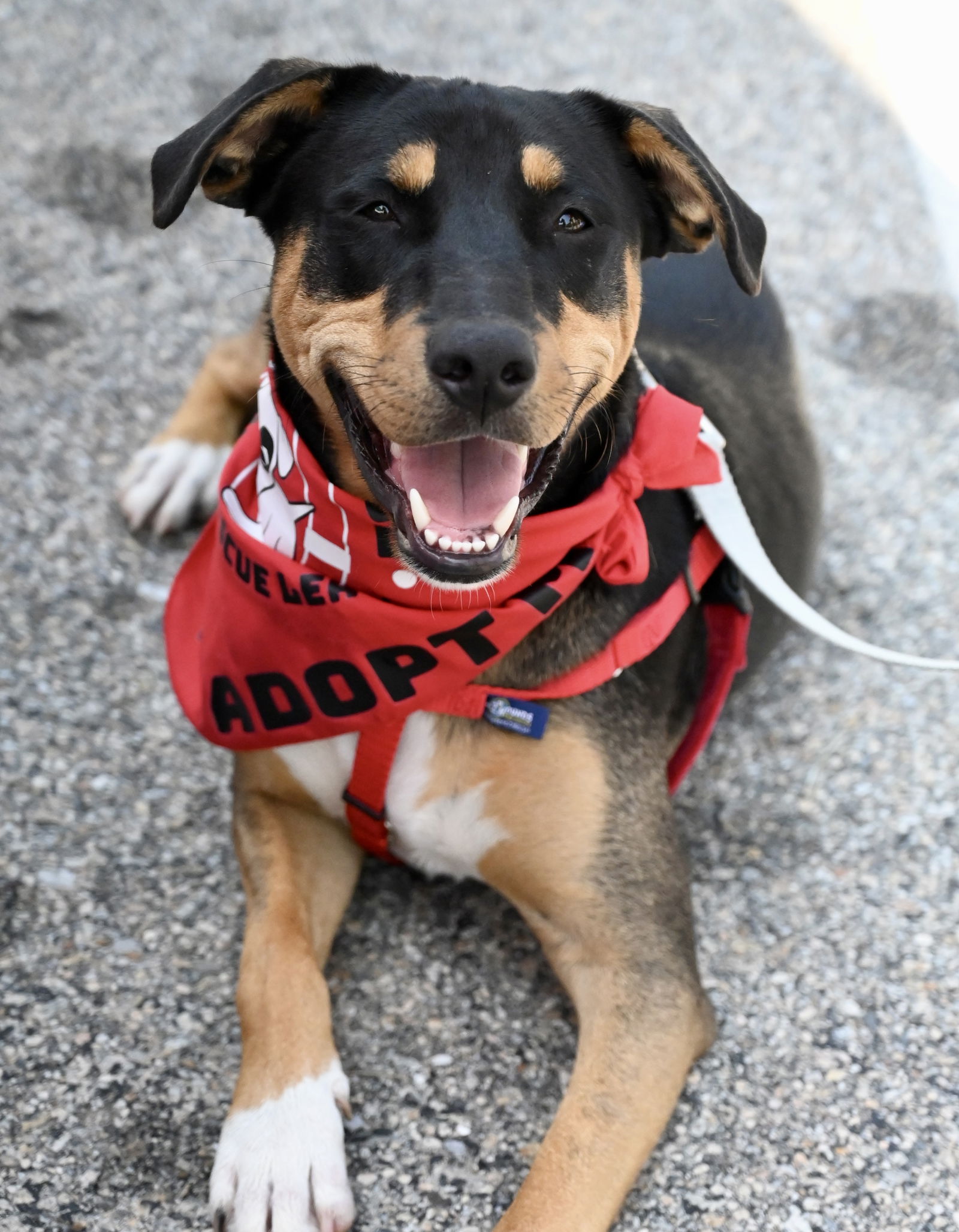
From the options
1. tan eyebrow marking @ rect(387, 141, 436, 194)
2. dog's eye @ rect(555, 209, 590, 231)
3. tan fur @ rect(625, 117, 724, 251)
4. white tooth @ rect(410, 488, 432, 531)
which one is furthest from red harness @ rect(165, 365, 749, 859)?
tan eyebrow marking @ rect(387, 141, 436, 194)

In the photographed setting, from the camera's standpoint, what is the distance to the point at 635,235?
2.94 metres

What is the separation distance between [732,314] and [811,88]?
4672 millimetres

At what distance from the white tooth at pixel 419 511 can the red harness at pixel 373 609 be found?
27 centimetres

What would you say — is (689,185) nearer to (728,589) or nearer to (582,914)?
(728,589)

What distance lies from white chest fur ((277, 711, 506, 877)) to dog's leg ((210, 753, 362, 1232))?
93mm

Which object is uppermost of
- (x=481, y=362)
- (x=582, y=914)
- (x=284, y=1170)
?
(x=481, y=362)

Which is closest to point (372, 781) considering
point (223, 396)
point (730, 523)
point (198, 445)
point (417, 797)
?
point (417, 797)

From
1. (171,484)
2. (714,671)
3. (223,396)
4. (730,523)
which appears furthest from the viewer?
(223,396)

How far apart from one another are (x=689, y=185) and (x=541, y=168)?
0.40 m

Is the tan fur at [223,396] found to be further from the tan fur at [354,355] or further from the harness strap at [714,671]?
the harness strap at [714,671]

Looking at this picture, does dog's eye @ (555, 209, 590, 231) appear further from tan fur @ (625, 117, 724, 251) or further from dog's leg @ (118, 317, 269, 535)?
dog's leg @ (118, 317, 269, 535)

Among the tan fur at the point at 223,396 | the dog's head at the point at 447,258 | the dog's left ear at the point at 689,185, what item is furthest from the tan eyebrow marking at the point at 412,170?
the tan fur at the point at 223,396

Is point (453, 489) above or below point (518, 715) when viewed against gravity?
above

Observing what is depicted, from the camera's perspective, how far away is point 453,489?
267cm
